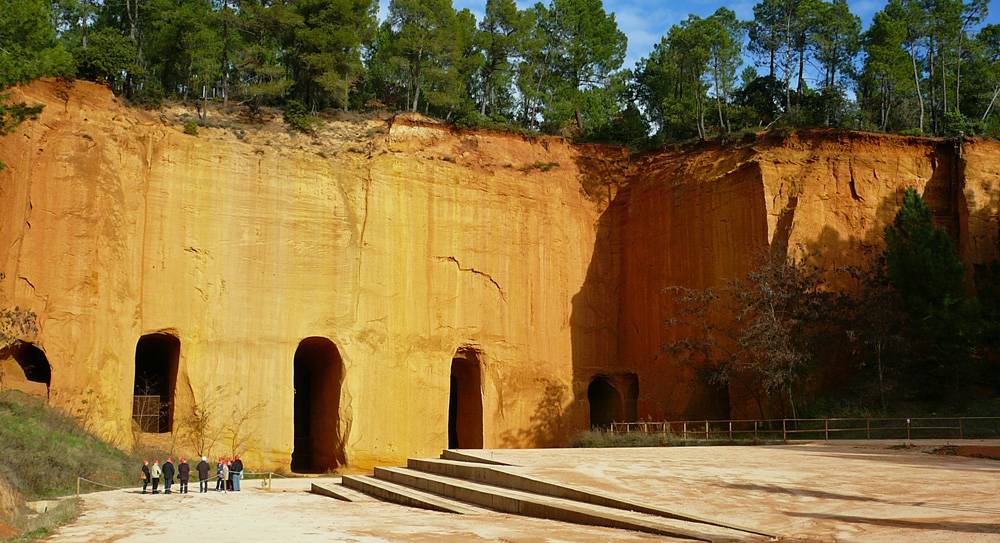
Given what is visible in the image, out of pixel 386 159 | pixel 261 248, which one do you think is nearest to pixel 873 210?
pixel 386 159

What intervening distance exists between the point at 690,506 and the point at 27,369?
22172 mm

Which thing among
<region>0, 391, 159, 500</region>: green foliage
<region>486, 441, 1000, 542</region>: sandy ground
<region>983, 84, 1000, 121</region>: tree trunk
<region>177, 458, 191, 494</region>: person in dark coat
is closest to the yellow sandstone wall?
<region>0, 391, 159, 500</region>: green foliage

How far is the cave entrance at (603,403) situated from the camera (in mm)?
38688

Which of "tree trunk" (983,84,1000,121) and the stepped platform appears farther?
"tree trunk" (983,84,1000,121)

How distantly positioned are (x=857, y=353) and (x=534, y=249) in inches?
521

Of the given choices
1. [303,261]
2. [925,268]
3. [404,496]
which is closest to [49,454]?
[404,496]

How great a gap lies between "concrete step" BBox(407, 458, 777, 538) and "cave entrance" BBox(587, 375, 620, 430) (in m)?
18.3

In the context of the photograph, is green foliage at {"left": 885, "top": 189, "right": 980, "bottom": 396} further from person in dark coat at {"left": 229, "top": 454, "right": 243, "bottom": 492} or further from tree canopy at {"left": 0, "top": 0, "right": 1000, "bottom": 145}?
person in dark coat at {"left": 229, "top": 454, "right": 243, "bottom": 492}

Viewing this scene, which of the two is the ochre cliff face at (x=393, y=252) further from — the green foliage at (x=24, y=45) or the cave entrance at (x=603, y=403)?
the green foliage at (x=24, y=45)

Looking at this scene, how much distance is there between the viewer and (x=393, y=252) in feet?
111

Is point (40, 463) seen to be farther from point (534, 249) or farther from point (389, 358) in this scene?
point (534, 249)

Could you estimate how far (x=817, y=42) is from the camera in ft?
154

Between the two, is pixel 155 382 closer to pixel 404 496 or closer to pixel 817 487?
pixel 404 496

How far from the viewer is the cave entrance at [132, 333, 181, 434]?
96.3 feet
